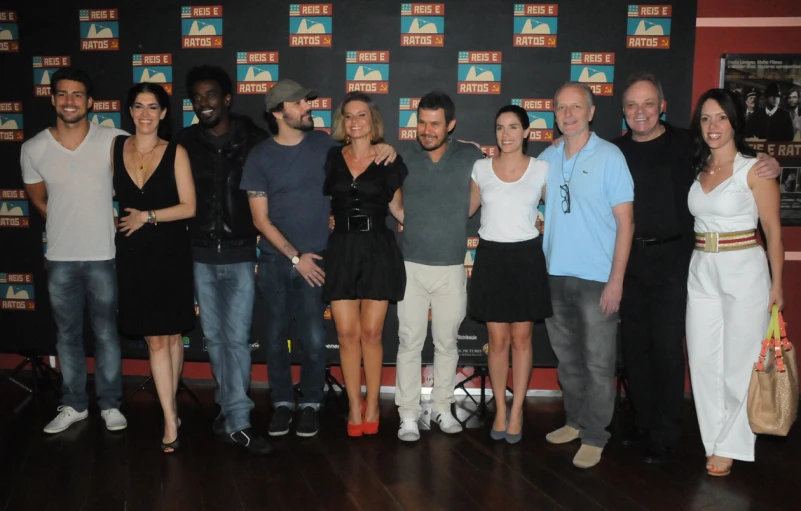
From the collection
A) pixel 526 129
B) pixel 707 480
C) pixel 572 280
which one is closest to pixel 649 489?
pixel 707 480

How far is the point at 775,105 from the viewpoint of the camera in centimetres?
418

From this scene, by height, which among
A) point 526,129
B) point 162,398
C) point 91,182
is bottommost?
point 162,398

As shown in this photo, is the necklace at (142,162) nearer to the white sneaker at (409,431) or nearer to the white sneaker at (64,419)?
the white sneaker at (64,419)

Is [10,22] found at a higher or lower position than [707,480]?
higher

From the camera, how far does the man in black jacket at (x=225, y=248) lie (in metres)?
3.45

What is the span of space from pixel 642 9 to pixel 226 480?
12.0 feet

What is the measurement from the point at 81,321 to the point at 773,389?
143 inches

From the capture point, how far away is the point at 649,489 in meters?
3.01

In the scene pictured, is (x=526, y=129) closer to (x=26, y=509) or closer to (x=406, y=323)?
(x=406, y=323)

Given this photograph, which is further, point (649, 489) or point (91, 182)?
point (91, 182)

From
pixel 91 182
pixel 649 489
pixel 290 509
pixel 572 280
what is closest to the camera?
pixel 290 509

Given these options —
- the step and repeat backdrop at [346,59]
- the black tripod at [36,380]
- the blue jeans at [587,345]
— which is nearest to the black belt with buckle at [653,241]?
the blue jeans at [587,345]

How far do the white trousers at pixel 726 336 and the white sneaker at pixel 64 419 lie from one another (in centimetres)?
340

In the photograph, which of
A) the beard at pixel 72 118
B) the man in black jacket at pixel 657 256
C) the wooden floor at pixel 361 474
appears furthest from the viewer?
the beard at pixel 72 118
